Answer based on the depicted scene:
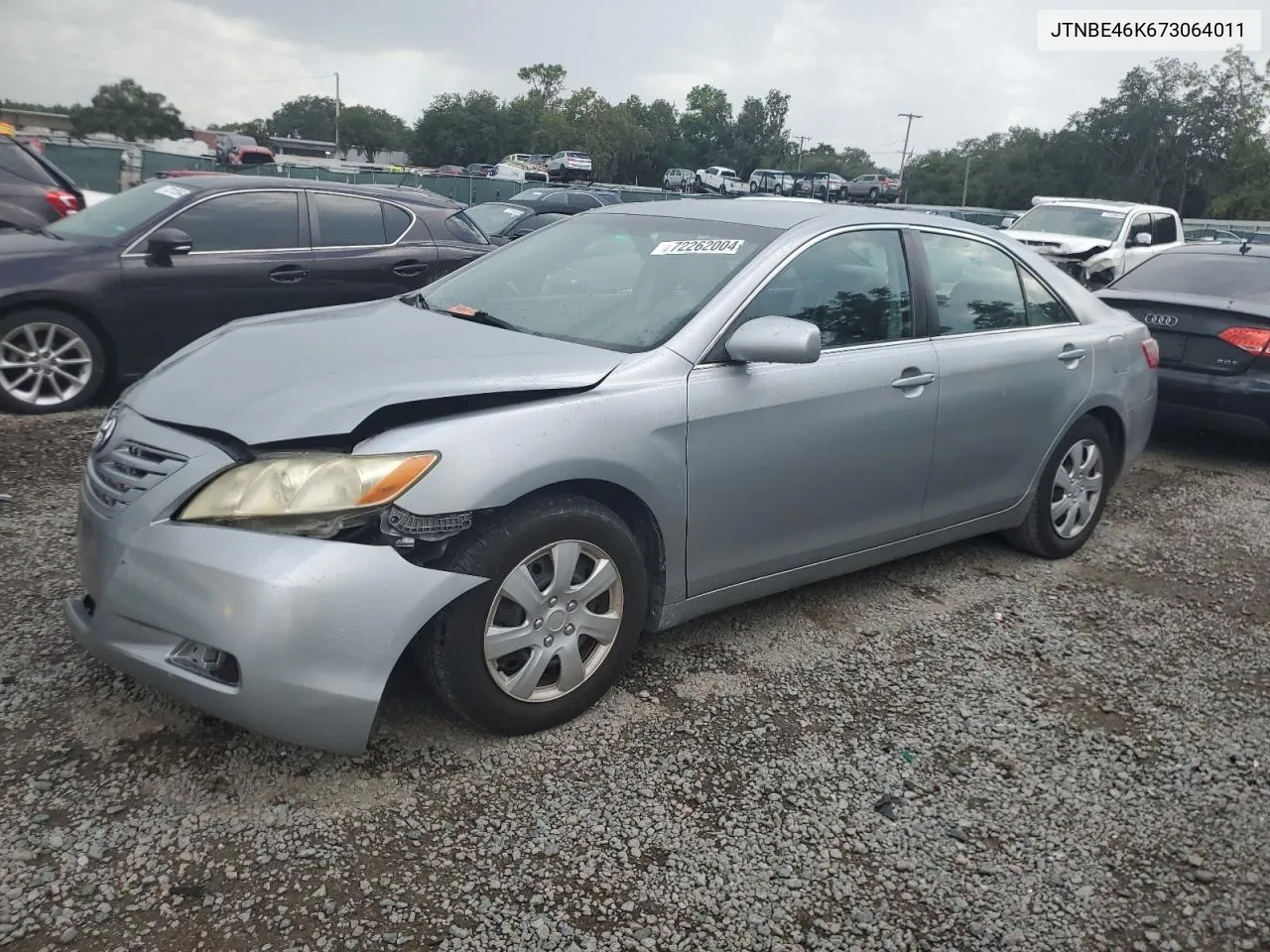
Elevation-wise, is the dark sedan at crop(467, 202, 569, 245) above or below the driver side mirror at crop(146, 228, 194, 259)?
above

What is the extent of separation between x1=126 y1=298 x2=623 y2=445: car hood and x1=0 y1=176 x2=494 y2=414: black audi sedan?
115 inches

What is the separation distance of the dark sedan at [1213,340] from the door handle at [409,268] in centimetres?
482

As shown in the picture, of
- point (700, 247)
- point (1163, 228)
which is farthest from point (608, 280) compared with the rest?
point (1163, 228)

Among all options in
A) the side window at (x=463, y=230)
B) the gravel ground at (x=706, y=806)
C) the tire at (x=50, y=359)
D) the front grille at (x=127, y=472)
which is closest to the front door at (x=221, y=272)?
the tire at (x=50, y=359)

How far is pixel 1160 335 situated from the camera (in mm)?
6672

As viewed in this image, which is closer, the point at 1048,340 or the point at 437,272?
the point at 1048,340

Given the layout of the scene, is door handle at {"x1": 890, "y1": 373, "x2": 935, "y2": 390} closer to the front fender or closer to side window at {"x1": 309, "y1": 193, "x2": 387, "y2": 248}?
the front fender

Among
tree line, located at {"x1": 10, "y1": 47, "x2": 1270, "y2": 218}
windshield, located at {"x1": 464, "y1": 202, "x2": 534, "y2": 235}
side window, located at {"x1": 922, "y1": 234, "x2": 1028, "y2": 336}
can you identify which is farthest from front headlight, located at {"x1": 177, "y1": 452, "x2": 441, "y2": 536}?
tree line, located at {"x1": 10, "y1": 47, "x2": 1270, "y2": 218}

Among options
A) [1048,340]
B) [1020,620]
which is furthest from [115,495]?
[1048,340]

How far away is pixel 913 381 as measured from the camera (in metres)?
3.79

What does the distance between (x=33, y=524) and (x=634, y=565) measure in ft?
9.34

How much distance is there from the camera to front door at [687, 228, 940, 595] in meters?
3.23

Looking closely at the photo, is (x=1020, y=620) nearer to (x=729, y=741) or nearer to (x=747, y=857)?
(x=729, y=741)

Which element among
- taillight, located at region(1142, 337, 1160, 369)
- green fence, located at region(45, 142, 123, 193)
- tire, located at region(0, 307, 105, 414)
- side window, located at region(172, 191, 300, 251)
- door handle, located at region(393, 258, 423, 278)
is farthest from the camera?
green fence, located at region(45, 142, 123, 193)
